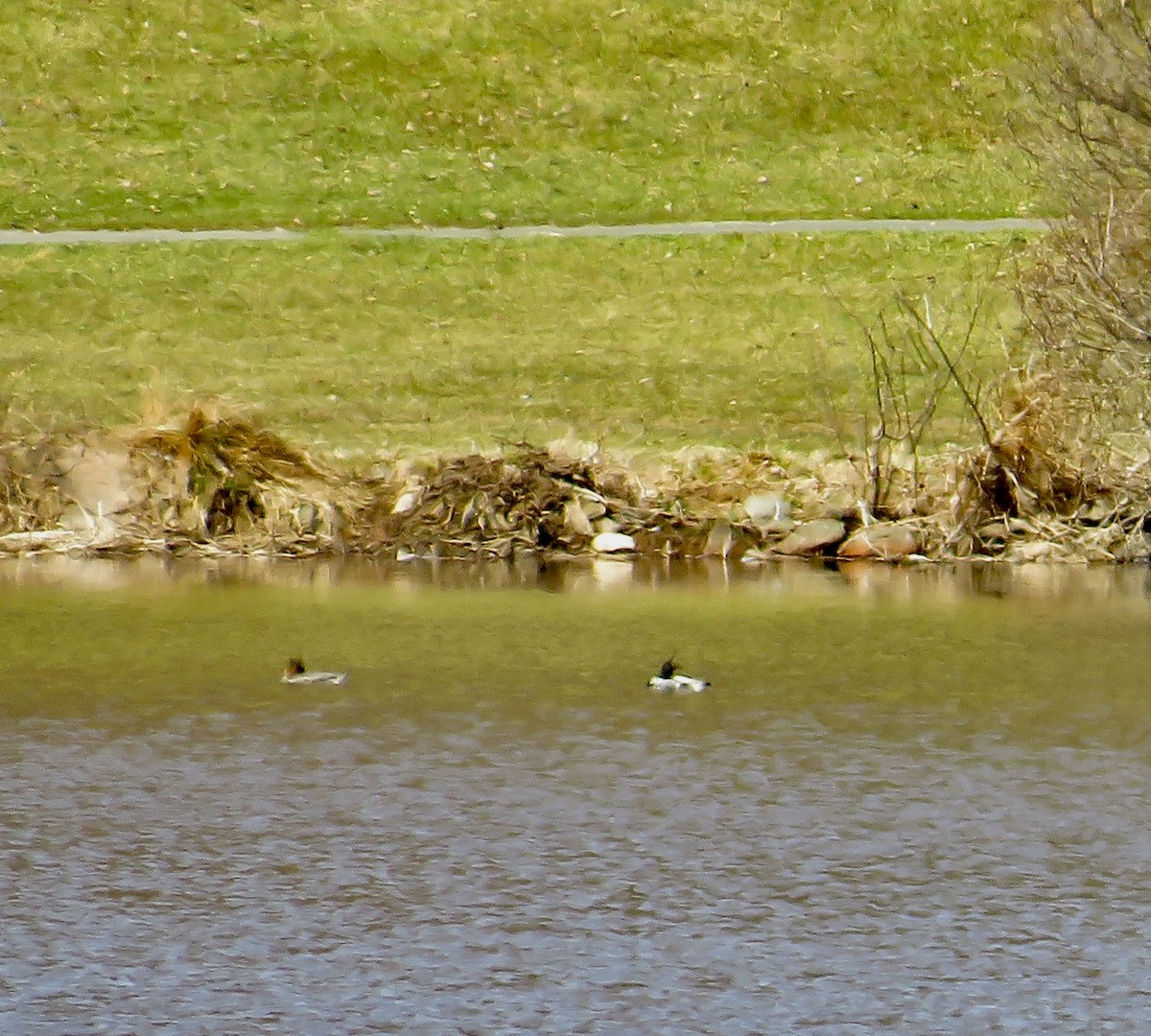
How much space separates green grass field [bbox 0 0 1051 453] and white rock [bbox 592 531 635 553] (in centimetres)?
260

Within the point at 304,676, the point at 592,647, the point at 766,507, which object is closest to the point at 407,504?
the point at 766,507

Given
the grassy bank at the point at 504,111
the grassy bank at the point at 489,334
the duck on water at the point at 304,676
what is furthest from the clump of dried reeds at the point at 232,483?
the grassy bank at the point at 504,111

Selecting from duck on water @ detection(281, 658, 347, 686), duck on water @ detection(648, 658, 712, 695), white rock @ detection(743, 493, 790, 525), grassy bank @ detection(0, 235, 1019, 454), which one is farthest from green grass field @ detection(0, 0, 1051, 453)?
duck on water @ detection(648, 658, 712, 695)

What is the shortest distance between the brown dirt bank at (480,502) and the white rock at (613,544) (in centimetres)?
1

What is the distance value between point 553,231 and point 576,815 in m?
18.0

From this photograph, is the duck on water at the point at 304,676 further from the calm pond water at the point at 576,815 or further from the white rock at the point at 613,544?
the white rock at the point at 613,544

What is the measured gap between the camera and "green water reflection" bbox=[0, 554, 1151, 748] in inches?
456

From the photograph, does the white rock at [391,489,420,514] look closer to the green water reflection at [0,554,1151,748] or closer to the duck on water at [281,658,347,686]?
the green water reflection at [0,554,1151,748]

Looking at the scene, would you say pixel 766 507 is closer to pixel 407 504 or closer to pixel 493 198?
pixel 407 504

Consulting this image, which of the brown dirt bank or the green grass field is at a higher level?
the green grass field

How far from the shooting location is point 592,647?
13.3m

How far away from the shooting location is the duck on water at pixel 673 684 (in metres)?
12.0

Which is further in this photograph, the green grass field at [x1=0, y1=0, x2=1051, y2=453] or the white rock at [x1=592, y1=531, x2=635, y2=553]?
the green grass field at [x1=0, y1=0, x2=1051, y2=453]

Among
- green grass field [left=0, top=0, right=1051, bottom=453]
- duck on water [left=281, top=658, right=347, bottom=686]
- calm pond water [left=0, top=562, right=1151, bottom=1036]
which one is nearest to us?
calm pond water [left=0, top=562, right=1151, bottom=1036]
